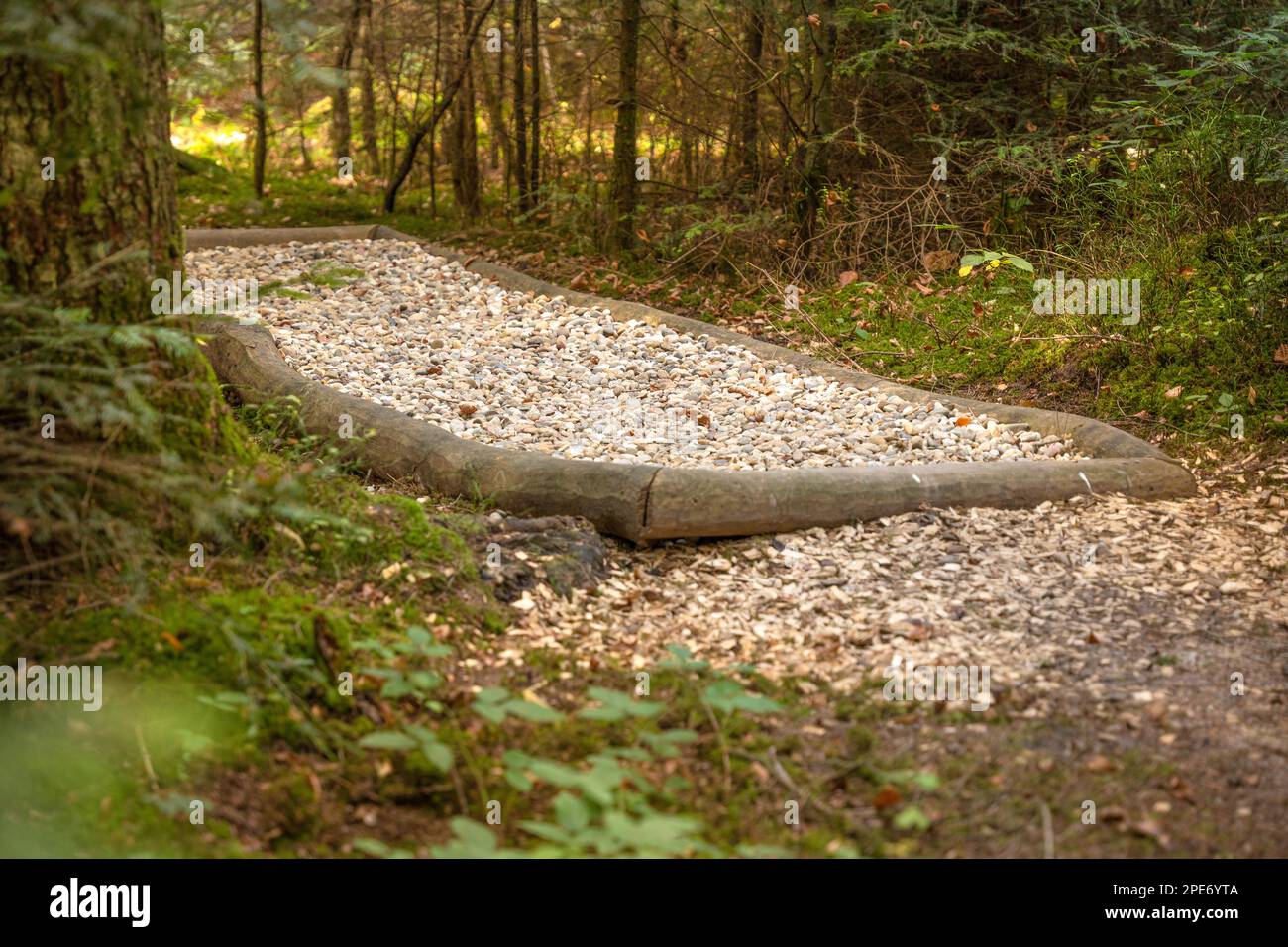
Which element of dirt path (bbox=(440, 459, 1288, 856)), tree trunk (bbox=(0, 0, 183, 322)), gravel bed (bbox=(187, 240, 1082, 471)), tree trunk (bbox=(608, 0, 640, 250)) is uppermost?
tree trunk (bbox=(608, 0, 640, 250))

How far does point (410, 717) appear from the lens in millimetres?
2641

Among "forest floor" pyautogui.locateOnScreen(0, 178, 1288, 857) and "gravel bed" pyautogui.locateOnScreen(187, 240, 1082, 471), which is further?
"gravel bed" pyautogui.locateOnScreen(187, 240, 1082, 471)

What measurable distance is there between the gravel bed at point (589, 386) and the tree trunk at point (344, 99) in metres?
2.78

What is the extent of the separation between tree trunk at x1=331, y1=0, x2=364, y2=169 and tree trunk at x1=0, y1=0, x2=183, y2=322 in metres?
6.19

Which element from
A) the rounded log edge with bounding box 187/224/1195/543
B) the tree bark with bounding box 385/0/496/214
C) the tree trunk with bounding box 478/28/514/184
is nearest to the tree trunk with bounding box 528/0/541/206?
the tree trunk with bounding box 478/28/514/184

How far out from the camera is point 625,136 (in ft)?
24.2

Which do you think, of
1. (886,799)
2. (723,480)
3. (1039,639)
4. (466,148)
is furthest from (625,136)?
(886,799)

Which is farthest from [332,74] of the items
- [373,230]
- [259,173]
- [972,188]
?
[259,173]

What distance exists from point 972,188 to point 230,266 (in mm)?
5104

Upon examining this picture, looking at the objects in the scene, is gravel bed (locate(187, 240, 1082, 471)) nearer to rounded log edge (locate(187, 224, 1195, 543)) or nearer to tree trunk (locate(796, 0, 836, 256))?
rounded log edge (locate(187, 224, 1195, 543))

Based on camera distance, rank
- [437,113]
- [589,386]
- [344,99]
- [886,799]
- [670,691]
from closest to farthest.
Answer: [886,799], [670,691], [589,386], [437,113], [344,99]

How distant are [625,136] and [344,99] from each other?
12.7 ft

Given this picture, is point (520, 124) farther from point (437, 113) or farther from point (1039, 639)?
point (1039, 639)

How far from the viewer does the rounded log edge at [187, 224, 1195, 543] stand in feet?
12.4
